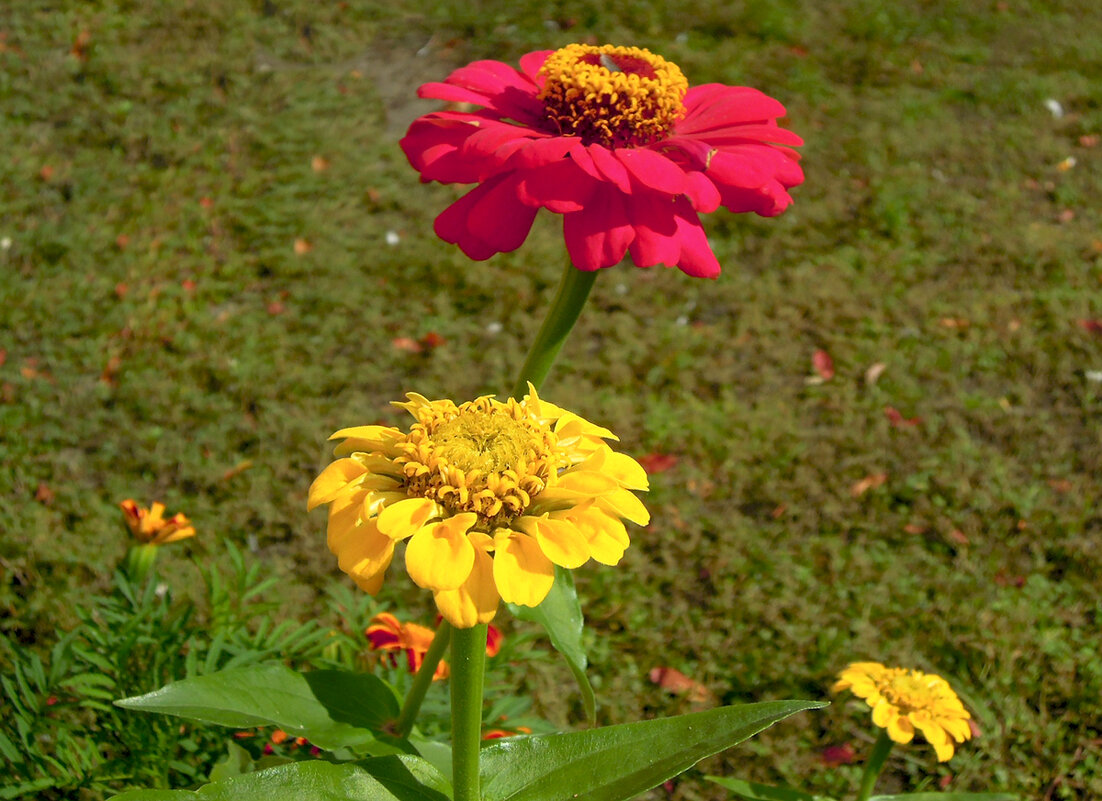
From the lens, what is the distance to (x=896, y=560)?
2.65m

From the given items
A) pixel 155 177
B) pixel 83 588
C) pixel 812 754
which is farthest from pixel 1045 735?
pixel 155 177

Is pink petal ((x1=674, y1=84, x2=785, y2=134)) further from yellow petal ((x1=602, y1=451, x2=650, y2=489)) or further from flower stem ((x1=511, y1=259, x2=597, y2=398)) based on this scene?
yellow petal ((x1=602, y1=451, x2=650, y2=489))

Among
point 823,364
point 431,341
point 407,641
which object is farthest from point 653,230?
point 823,364

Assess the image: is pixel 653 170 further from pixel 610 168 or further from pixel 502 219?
pixel 502 219

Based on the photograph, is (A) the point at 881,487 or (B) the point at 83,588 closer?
(B) the point at 83,588

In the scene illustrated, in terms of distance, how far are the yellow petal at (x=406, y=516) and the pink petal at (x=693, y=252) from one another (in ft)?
1.45

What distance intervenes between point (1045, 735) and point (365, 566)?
1.95m

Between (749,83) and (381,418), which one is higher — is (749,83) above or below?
above

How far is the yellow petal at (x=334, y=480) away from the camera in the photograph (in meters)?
1.02

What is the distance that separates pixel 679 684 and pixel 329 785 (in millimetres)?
1450

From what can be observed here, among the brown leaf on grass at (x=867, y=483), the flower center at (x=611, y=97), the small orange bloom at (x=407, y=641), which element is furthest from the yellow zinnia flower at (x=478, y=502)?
the brown leaf on grass at (x=867, y=483)

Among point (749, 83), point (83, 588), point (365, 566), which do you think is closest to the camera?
point (365, 566)

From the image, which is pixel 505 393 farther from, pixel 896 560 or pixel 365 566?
pixel 365 566

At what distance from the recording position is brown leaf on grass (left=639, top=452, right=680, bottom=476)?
2891mm
